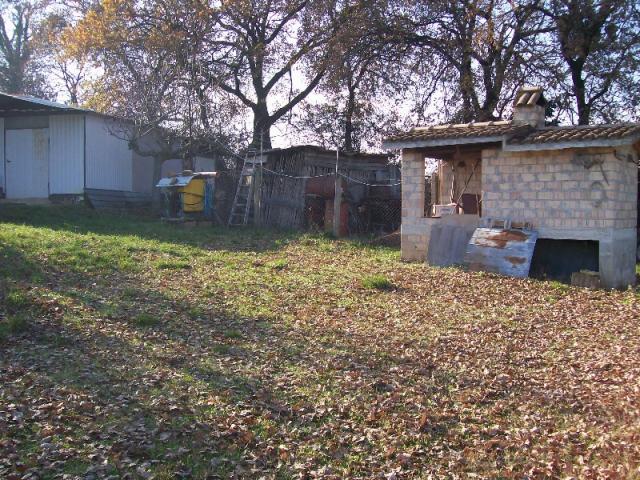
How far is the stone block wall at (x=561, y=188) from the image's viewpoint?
12289mm

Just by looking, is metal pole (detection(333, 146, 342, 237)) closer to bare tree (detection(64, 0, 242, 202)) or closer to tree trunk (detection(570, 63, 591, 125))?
bare tree (detection(64, 0, 242, 202))

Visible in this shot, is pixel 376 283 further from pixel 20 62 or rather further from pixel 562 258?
pixel 20 62

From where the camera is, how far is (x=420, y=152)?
15039mm

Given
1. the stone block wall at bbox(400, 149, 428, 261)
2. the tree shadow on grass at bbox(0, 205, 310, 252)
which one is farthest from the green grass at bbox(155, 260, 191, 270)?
the stone block wall at bbox(400, 149, 428, 261)

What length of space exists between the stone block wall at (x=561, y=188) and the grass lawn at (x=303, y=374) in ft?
5.53

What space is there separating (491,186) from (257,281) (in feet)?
18.7

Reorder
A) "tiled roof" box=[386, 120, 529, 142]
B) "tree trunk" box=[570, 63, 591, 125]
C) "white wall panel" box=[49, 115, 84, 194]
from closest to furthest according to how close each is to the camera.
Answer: "tiled roof" box=[386, 120, 529, 142] < "tree trunk" box=[570, 63, 591, 125] < "white wall panel" box=[49, 115, 84, 194]

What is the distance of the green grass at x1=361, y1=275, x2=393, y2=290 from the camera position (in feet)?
36.2

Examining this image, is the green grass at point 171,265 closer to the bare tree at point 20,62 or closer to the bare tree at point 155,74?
the bare tree at point 155,74

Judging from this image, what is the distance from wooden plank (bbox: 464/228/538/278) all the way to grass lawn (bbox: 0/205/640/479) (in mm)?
824

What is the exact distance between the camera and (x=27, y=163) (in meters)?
21.1

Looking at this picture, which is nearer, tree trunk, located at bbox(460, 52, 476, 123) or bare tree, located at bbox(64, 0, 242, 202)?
tree trunk, located at bbox(460, 52, 476, 123)

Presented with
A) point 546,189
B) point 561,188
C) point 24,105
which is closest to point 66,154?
point 24,105

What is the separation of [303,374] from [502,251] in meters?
7.48
